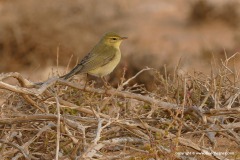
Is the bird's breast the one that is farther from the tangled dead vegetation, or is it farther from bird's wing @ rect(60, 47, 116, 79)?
the tangled dead vegetation

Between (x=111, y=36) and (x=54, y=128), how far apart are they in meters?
2.14

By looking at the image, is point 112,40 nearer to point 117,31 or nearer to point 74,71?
point 74,71

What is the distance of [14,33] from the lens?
14.4 metres

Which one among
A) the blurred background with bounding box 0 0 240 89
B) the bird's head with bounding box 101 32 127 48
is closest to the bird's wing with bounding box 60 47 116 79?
the bird's head with bounding box 101 32 127 48

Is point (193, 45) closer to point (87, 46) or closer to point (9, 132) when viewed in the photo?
point (87, 46)

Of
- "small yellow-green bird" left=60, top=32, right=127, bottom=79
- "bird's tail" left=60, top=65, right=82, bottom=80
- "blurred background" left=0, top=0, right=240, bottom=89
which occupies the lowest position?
"blurred background" left=0, top=0, right=240, bottom=89

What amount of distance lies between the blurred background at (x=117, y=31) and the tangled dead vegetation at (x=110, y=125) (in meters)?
4.78

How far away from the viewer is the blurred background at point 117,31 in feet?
46.7

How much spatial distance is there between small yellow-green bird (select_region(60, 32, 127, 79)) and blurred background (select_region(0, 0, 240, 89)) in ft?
11.6

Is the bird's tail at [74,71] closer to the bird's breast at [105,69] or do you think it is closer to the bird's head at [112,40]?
the bird's breast at [105,69]

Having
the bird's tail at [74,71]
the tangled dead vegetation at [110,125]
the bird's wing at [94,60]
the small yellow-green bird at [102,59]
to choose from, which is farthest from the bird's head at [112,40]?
the tangled dead vegetation at [110,125]

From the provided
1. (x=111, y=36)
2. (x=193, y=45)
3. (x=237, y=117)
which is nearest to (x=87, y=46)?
(x=193, y=45)

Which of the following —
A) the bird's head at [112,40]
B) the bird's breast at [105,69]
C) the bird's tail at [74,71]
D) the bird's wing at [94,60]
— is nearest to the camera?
the bird's tail at [74,71]

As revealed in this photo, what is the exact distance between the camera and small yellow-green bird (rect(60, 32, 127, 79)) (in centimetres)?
719
